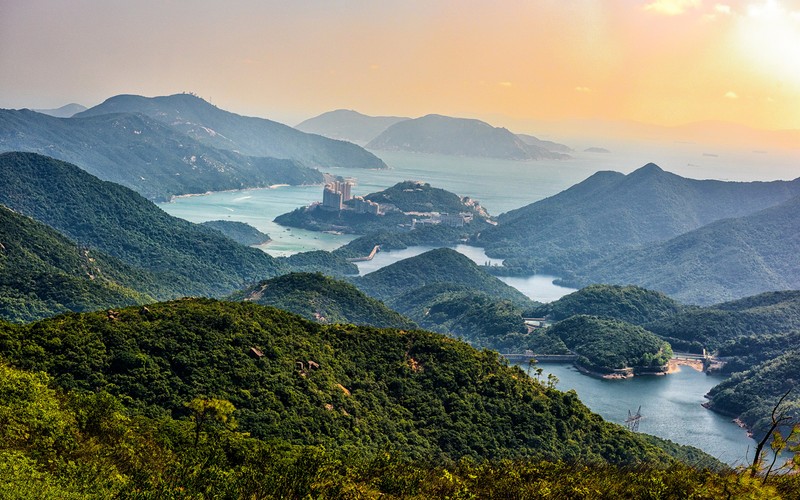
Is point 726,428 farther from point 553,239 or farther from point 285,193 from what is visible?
point 285,193

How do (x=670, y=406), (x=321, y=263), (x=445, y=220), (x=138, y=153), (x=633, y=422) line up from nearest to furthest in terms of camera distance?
(x=633, y=422), (x=670, y=406), (x=321, y=263), (x=445, y=220), (x=138, y=153)

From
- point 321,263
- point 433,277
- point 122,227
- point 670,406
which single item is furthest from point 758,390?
point 122,227

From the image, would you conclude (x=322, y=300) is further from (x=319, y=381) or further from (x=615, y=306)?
(x=615, y=306)

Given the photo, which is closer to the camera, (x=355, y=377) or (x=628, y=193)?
(x=355, y=377)

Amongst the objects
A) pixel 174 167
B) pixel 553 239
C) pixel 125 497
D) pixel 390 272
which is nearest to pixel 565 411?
pixel 125 497

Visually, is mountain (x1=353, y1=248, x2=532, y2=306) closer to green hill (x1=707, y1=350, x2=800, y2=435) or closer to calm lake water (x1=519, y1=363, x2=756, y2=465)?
calm lake water (x1=519, y1=363, x2=756, y2=465)

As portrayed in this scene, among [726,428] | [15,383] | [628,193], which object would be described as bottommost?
[726,428]

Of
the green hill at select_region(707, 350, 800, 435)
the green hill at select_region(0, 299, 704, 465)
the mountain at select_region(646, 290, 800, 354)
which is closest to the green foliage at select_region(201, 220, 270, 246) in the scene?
the mountain at select_region(646, 290, 800, 354)
